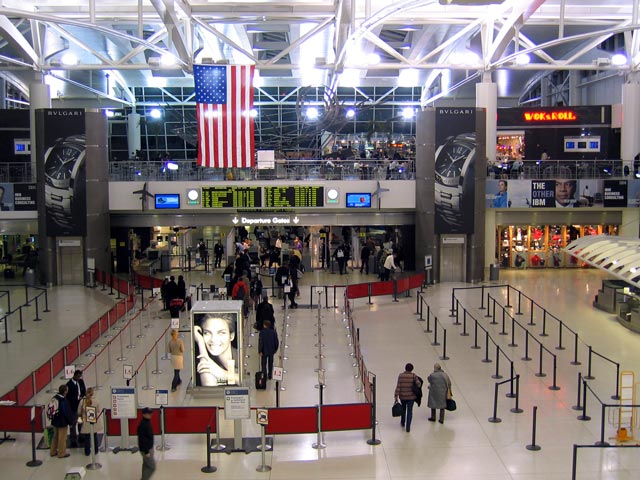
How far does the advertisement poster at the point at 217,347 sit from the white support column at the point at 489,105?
837 inches

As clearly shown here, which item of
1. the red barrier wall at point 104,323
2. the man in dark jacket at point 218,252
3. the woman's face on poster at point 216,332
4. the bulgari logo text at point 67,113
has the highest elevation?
the bulgari logo text at point 67,113

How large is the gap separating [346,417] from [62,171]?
1935 cm

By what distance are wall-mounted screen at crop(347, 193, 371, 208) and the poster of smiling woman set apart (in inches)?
641

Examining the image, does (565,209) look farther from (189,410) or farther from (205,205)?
(189,410)

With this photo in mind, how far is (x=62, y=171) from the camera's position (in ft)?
90.5

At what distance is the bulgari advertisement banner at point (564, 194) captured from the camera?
30359mm

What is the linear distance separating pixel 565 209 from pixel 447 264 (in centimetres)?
606

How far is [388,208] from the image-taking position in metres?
30.0

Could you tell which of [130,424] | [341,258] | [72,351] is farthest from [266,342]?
[341,258]

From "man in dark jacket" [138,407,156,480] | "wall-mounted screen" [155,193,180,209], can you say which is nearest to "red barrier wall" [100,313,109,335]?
"man in dark jacket" [138,407,156,480]

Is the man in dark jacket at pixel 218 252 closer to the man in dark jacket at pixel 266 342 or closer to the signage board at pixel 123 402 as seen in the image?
the man in dark jacket at pixel 266 342

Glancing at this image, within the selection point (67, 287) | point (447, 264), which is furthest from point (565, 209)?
point (67, 287)

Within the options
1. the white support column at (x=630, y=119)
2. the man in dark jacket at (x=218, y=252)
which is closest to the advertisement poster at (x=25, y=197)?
the man in dark jacket at (x=218, y=252)

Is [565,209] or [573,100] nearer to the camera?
[565,209]
